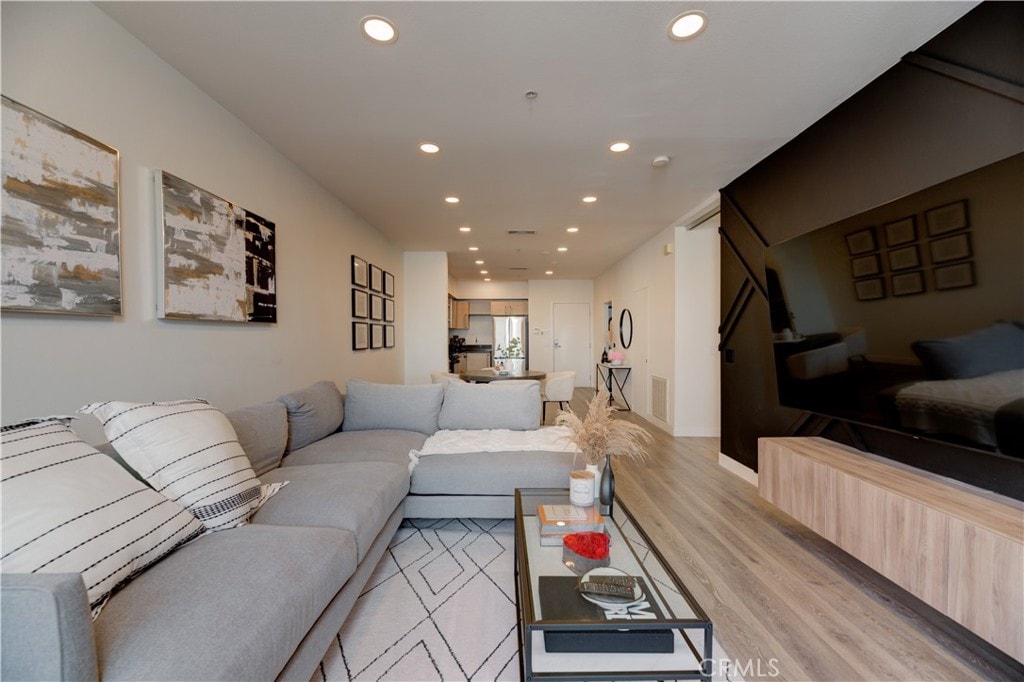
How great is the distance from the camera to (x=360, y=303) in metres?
4.45

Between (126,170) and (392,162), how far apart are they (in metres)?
1.66

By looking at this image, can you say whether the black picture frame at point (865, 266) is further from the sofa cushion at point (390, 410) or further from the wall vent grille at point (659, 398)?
the wall vent grille at point (659, 398)

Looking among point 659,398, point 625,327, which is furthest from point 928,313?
point 625,327

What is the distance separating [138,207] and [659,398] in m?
5.34

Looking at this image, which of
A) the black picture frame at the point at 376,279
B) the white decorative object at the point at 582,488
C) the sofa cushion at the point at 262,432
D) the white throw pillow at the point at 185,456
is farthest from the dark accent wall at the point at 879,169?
the black picture frame at the point at 376,279

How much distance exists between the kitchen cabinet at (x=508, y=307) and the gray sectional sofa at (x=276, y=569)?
6.94 metres

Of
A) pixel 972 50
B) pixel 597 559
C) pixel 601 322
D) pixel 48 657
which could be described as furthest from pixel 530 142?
pixel 601 322

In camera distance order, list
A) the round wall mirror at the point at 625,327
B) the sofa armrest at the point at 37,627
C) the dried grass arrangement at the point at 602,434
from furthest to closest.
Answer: the round wall mirror at the point at 625,327, the dried grass arrangement at the point at 602,434, the sofa armrest at the point at 37,627

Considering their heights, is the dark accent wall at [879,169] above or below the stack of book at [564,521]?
above

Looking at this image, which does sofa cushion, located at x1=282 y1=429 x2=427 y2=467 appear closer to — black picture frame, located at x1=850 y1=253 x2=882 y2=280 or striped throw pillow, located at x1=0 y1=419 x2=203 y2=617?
striped throw pillow, located at x1=0 y1=419 x2=203 y2=617

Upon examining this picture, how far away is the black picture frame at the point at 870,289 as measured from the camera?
182 cm

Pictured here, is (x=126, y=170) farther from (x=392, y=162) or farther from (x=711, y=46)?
(x=711, y=46)

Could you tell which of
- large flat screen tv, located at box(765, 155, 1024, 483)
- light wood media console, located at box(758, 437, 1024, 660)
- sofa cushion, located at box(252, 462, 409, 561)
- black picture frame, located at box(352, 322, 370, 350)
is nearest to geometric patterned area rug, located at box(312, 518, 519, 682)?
sofa cushion, located at box(252, 462, 409, 561)

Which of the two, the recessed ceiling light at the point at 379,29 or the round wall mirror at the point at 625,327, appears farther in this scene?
the round wall mirror at the point at 625,327
